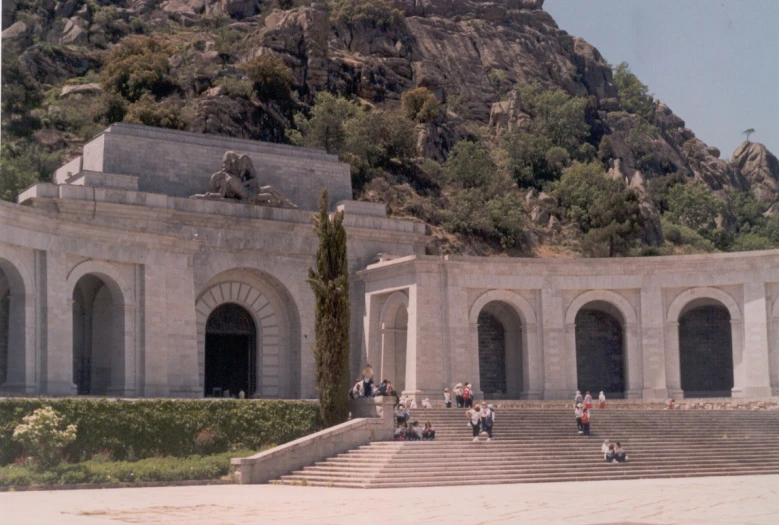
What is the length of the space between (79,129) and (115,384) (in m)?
41.9

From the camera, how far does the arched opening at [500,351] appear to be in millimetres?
45228

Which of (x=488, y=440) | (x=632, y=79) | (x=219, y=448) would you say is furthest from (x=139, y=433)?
(x=632, y=79)

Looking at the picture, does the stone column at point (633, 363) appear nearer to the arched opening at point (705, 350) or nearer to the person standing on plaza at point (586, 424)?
the arched opening at point (705, 350)

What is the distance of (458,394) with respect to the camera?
126ft

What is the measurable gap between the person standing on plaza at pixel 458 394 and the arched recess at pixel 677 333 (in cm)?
949

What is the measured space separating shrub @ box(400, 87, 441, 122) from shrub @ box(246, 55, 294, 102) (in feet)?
32.7

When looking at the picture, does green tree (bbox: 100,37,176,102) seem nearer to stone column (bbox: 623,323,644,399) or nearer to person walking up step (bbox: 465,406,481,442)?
stone column (bbox: 623,323,644,399)

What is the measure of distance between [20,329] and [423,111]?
5689 cm

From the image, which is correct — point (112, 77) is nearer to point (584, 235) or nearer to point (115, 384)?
point (584, 235)

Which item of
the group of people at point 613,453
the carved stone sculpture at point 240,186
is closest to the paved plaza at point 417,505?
the group of people at point 613,453

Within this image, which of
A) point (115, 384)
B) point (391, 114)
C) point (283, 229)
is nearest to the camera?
point (115, 384)

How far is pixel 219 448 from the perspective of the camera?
3162 cm

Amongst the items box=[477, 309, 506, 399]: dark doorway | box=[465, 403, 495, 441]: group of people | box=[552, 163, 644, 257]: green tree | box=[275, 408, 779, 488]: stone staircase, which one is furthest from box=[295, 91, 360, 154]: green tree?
box=[465, 403, 495, 441]: group of people

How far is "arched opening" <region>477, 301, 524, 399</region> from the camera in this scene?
45228 millimetres
